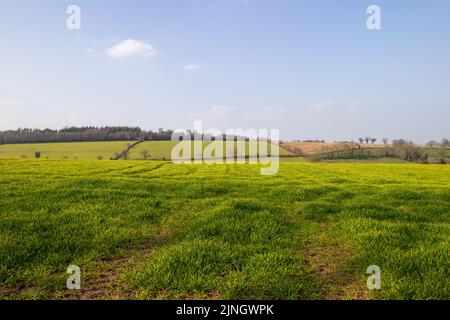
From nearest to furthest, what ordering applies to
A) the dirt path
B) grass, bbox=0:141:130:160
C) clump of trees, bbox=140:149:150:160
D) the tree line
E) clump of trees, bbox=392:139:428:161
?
1. the dirt path
2. clump of trees, bbox=140:149:150:160
3. grass, bbox=0:141:130:160
4. clump of trees, bbox=392:139:428:161
5. the tree line

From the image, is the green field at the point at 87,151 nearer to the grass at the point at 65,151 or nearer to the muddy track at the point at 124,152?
the grass at the point at 65,151

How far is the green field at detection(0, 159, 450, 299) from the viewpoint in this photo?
221 inches

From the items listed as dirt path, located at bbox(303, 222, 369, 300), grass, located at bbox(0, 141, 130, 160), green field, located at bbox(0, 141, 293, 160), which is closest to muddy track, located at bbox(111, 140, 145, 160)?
green field, located at bbox(0, 141, 293, 160)

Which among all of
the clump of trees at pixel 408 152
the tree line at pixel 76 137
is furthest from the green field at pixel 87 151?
the clump of trees at pixel 408 152

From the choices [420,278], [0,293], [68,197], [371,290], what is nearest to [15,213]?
[68,197]

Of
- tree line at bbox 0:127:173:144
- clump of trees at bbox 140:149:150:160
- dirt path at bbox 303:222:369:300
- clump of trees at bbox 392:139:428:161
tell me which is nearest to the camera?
dirt path at bbox 303:222:369:300

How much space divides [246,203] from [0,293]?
747cm

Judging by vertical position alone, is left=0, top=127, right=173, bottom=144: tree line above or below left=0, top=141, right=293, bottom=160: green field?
above

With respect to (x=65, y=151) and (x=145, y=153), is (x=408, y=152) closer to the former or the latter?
(x=145, y=153)

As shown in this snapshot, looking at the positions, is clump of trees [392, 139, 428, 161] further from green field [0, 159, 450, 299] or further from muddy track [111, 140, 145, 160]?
green field [0, 159, 450, 299]

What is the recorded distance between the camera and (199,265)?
6.31 metres

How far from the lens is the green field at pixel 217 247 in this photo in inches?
221

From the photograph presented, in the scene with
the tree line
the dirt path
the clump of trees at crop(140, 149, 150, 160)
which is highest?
the tree line
